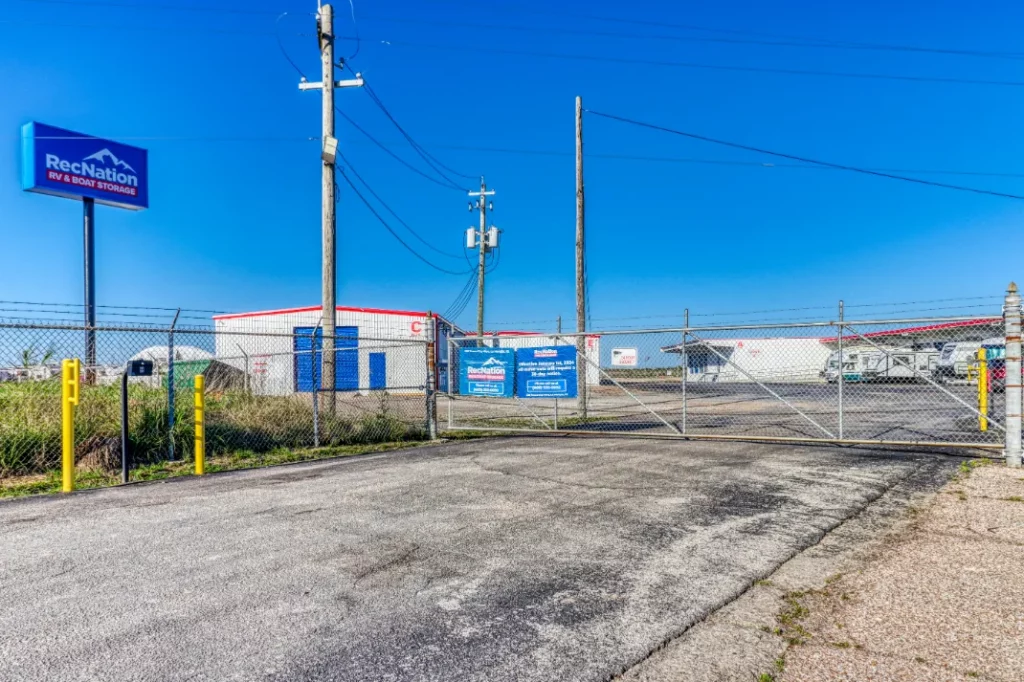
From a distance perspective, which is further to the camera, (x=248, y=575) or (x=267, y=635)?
(x=248, y=575)

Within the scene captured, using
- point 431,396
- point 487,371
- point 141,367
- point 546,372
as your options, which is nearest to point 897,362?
point 546,372

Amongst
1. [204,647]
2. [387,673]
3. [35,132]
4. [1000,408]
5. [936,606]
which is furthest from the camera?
[35,132]

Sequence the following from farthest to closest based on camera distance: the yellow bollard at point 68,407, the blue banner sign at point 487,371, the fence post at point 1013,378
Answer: the blue banner sign at point 487,371, the fence post at point 1013,378, the yellow bollard at point 68,407

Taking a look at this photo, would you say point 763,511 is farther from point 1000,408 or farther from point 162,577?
point 1000,408

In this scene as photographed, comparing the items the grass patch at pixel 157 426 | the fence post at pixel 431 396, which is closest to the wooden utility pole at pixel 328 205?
the grass patch at pixel 157 426

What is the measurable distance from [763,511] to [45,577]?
5631 millimetres

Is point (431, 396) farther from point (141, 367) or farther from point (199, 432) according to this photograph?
point (141, 367)

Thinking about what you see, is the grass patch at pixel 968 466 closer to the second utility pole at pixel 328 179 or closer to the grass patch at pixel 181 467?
the grass patch at pixel 181 467

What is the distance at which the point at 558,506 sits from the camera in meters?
6.20

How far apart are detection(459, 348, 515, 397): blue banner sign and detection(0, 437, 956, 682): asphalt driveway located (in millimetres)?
5001

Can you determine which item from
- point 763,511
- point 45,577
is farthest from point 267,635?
point 763,511

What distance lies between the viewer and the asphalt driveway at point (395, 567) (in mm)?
3055

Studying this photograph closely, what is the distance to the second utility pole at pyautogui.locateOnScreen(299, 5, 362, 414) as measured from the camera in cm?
1277

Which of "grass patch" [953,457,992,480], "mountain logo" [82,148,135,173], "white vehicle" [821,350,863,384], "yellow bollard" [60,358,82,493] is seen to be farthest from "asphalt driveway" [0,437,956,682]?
"mountain logo" [82,148,135,173]
